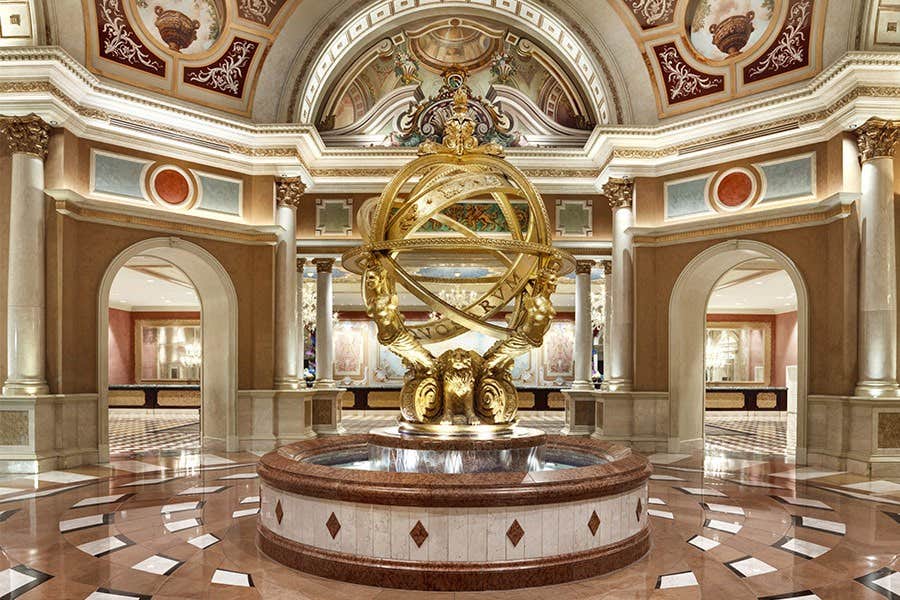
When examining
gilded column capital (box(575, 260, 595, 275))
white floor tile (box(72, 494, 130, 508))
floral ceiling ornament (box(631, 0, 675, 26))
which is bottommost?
white floor tile (box(72, 494, 130, 508))

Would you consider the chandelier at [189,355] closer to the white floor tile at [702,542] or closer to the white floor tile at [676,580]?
the white floor tile at [702,542]

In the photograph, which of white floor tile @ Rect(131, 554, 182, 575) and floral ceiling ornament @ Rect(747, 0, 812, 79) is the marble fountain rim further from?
floral ceiling ornament @ Rect(747, 0, 812, 79)

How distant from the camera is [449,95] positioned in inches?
523

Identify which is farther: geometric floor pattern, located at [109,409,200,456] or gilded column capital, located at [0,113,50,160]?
geometric floor pattern, located at [109,409,200,456]

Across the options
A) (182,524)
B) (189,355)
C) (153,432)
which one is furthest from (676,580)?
(189,355)

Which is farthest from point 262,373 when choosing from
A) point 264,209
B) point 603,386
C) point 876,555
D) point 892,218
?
point 892,218

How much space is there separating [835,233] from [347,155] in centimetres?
839

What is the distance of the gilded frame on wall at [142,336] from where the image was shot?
25.1 m

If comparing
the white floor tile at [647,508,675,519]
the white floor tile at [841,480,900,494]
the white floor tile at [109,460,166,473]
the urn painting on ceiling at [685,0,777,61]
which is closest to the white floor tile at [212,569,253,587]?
the white floor tile at [647,508,675,519]

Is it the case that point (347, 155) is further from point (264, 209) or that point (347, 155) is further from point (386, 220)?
point (386, 220)

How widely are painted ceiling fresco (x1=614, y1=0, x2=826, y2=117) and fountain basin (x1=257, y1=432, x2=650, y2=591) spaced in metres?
8.39

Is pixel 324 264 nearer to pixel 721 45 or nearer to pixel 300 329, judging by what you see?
pixel 300 329

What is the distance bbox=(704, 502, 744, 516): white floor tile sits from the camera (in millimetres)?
6453

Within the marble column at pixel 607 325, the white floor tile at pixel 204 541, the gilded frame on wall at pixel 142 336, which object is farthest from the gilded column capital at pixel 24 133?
the gilded frame on wall at pixel 142 336
